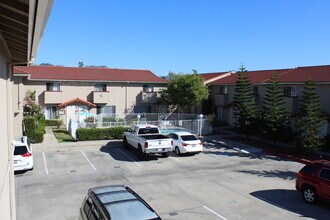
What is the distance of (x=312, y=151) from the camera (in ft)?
80.9

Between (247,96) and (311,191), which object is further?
(247,96)

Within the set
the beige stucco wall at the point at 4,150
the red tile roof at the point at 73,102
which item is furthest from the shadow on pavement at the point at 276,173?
the red tile roof at the point at 73,102

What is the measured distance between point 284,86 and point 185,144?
13.7 m

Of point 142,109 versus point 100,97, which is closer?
point 100,97

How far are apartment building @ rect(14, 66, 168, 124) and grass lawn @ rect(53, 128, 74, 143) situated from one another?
2.15 metres

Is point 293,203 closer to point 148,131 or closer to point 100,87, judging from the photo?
point 148,131

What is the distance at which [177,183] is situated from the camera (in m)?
16.0

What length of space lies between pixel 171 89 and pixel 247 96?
10443mm

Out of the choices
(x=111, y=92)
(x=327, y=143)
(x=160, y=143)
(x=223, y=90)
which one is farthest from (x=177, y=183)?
(x=223, y=90)

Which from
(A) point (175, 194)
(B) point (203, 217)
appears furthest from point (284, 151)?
(B) point (203, 217)

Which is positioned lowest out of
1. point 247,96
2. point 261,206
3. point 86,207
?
point 261,206

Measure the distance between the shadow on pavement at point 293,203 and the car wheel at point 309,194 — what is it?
197 millimetres

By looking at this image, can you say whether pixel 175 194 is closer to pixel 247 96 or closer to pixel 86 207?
pixel 86 207

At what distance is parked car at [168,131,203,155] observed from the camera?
22578 mm
